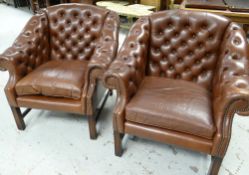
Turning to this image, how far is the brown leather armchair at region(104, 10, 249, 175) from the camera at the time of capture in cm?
123

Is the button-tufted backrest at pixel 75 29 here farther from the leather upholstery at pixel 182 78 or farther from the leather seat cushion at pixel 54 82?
the leather upholstery at pixel 182 78

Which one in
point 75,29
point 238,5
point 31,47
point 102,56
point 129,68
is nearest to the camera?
point 129,68

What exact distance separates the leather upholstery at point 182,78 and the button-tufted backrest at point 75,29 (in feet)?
1.50

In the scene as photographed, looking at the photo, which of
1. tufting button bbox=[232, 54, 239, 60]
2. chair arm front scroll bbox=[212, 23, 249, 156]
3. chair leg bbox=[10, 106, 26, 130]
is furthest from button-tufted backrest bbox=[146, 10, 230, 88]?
chair leg bbox=[10, 106, 26, 130]

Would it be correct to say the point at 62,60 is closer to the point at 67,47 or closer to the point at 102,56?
the point at 67,47

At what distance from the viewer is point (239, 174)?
4.86ft

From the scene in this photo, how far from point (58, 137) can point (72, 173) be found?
0.40 m

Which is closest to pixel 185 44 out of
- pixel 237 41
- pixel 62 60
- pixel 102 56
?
pixel 237 41

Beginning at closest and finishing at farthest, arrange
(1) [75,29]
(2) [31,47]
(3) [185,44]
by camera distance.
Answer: (3) [185,44], (2) [31,47], (1) [75,29]

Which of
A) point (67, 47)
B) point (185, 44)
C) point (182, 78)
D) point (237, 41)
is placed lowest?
point (182, 78)

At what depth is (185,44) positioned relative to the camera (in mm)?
1670

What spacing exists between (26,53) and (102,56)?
68cm

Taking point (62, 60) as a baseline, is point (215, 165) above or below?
below

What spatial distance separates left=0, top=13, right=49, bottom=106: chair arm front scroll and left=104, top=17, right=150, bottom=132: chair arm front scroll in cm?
80
